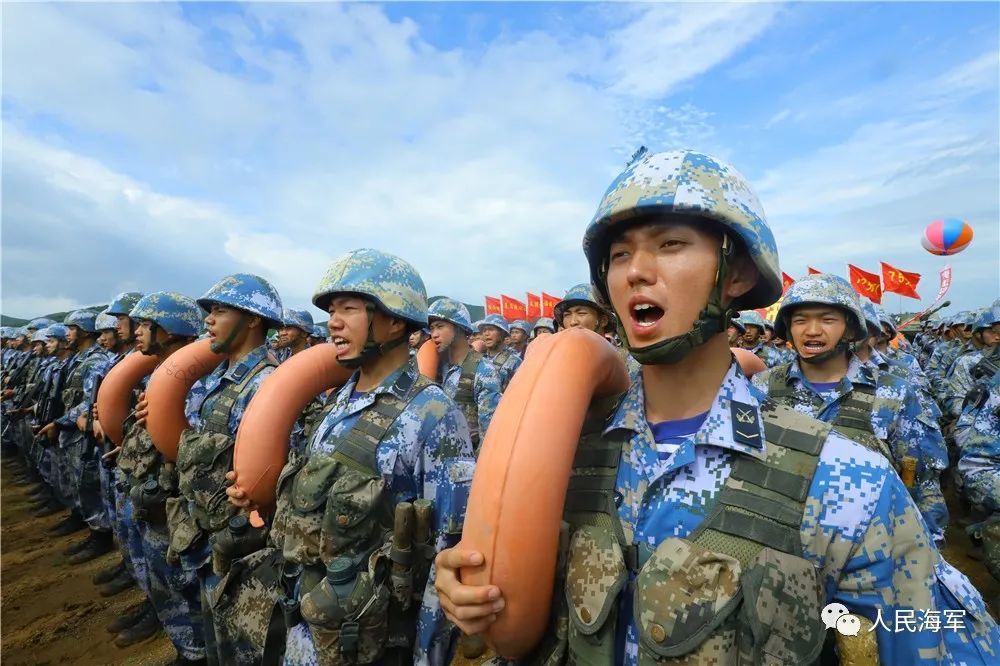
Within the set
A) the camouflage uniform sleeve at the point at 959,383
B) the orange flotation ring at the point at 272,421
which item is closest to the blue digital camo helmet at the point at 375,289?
the orange flotation ring at the point at 272,421

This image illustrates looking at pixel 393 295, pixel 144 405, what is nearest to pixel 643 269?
pixel 393 295

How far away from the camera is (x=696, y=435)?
1765 mm

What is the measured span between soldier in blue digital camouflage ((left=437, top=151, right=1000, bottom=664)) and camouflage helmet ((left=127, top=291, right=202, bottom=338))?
6.04m

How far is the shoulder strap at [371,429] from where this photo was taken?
315 cm

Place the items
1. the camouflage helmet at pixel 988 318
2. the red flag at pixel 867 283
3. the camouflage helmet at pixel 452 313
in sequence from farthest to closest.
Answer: the red flag at pixel 867 283 → the camouflage helmet at pixel 452 313 → the camouflage helmet at pixel 988 318

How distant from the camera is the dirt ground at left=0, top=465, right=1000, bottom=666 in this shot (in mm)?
5992

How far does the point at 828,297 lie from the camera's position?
4656 mm

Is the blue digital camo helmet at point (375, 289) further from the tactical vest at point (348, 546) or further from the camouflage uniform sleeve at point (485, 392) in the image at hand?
the camouflage uniform sleeve at point (485, 392)

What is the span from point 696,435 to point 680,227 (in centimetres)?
74

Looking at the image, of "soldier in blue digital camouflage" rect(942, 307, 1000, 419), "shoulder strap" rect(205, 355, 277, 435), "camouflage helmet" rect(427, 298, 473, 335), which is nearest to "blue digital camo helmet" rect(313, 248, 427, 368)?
"shoulder strap" rect(205, 355, 277, 435)

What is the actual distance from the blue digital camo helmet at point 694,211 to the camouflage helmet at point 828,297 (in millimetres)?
3184

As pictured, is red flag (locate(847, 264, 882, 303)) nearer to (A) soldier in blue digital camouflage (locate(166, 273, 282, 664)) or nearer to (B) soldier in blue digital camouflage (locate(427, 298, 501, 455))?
(B) soldier in blue digital camouflage (locate(427, 298, 501, 455))

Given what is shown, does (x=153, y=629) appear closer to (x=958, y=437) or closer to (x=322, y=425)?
(x=322, y=425)

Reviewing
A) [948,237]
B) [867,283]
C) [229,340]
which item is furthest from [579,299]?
[948,237]
